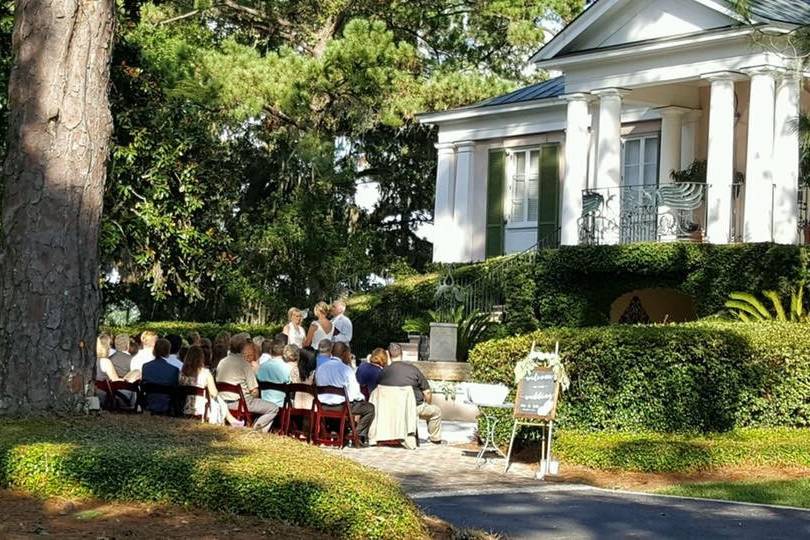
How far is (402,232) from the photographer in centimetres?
4009

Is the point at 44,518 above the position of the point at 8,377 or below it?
below

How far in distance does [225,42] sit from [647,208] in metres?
12.4

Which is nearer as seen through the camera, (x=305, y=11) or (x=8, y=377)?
(x=8, y=377)

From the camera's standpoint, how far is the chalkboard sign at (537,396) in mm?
15234

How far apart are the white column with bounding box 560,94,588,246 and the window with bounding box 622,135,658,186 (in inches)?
79.9

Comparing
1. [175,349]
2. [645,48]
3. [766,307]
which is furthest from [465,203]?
[175,349]

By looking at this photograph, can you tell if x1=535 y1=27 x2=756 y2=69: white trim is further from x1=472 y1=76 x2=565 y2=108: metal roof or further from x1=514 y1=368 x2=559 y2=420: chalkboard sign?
x1=514 y1=368 x2=559 y2=420: chalkboard sign

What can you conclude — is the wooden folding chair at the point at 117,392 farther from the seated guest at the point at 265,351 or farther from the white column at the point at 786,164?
the white column at the point at 786,164

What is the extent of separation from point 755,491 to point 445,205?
19266 millimetres

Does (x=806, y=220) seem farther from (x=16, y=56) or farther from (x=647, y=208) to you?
(x=16, y=56)

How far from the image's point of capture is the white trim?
2422 cm

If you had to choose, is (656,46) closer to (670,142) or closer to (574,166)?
(574,166)

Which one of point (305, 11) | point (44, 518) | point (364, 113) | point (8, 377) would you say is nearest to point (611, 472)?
point (8, 377)

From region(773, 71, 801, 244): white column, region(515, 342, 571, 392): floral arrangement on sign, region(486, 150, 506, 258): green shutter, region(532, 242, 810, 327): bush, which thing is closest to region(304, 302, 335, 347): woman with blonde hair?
region(515, 342, 571, 392): floral arrangement on sign
